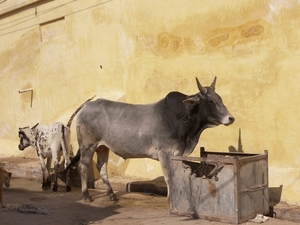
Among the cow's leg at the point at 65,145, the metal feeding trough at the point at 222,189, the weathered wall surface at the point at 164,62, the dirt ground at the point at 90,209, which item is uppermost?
the weathered wall surface at the point at 164,62

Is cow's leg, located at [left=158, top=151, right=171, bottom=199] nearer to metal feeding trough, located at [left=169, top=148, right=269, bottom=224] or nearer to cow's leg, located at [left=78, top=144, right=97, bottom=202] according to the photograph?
metal feeding trough, located at [left=169, top=148, right=269, bottom=224]

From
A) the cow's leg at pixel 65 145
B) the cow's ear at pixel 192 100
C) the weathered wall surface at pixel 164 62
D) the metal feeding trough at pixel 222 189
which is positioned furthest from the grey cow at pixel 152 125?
the cow's leg at pixel 65 145

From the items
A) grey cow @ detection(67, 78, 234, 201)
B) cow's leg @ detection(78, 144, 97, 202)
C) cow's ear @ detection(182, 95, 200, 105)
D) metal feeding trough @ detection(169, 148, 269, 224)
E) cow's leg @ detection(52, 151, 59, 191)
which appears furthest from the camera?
cow's leg @ detection(52, 151, 59, 191)

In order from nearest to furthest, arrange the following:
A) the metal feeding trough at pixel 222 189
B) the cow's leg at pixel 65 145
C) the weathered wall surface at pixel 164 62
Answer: the metal feeding trough at pixel 222 189, the weathered wall surface at pixel 164 62, the cow's leg at pixel 65 145

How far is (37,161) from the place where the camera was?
43.1 feet

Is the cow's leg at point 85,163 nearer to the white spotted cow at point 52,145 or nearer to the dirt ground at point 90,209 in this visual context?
the dirt ground at point 90,209

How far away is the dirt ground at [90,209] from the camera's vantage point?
25.0ft

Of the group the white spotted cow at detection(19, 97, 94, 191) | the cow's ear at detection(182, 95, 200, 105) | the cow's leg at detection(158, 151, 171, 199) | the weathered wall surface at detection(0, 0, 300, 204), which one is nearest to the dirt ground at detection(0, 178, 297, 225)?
the white spotted cow at detection(19, 97, 94, 191)

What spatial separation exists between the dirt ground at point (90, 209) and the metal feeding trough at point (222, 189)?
167 millimetres

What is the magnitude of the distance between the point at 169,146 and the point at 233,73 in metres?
1.98

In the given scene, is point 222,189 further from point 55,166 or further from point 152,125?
point 55,166

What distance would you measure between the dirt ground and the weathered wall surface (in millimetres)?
1261

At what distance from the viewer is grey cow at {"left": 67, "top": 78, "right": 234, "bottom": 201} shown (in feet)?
26.3

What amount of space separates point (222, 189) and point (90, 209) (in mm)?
2561
